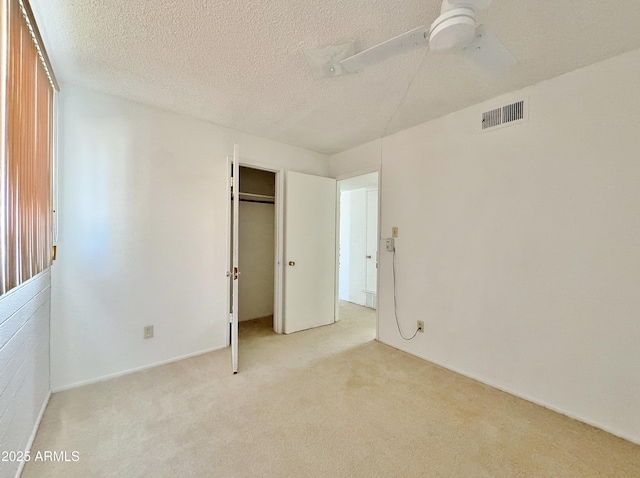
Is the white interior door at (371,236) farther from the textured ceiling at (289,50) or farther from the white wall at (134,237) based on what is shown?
the white wall at (134,237)

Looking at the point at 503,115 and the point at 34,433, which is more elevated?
the point at 503,115

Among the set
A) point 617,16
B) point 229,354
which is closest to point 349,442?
point 229,354

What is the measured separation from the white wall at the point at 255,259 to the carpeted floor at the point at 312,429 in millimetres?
1480

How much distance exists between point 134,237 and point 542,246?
3.40 meters

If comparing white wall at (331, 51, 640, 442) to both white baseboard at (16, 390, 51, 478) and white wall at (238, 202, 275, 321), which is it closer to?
white wall at (238, 202, 275, 321)

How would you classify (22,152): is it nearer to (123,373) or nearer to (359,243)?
(123,373)

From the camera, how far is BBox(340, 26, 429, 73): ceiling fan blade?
1173 mm

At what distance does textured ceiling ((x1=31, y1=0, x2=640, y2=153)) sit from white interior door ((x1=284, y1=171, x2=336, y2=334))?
1.09 meters

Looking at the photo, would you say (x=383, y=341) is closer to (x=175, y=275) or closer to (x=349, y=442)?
(x=349, y=442)

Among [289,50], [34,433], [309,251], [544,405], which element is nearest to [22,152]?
[289,50]

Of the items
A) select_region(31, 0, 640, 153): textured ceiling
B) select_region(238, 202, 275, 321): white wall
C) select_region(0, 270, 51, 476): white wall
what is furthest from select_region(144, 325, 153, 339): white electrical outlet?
select_region(31, 0, 640, 153): textured ceiling

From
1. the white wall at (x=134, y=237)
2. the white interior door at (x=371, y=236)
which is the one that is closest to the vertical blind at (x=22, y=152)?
the white wall at (x=134, y=237)

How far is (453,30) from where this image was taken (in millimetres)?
1070

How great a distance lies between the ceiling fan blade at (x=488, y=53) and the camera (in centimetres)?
115
